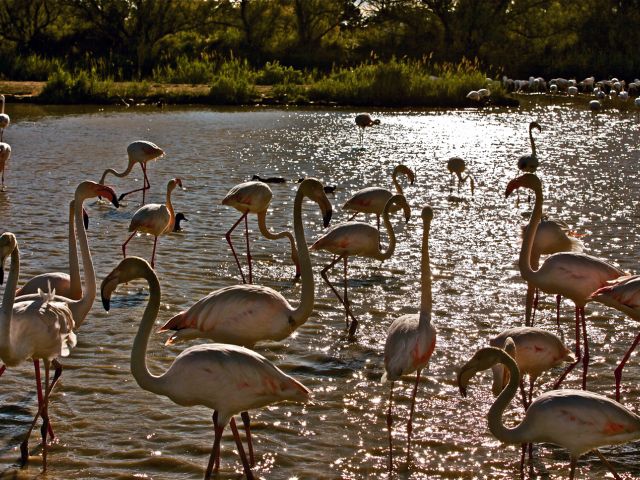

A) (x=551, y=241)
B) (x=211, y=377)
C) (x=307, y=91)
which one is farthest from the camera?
(x=307, y=91)

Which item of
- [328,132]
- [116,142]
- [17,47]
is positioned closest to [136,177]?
[116,142]

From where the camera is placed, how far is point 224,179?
14336 mm

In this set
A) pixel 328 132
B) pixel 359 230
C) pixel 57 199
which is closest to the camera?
pixel 359 230

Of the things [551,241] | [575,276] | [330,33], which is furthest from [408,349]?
[330,33]

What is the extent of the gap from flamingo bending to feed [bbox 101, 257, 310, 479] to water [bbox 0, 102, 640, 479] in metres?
0.51

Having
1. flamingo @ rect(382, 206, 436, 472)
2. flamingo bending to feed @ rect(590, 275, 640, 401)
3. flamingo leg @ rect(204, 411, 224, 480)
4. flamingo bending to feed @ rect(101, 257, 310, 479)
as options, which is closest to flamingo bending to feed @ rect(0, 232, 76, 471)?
flamingo bending to feed @ rect(101, 257, 310, 479)

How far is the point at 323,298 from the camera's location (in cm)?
825

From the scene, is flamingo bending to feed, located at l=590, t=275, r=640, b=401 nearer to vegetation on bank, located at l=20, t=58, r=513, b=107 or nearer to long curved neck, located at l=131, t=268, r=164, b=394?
long curved neck, located at l=131, t=268, r=164, b=394

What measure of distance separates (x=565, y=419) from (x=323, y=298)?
Result: 3.98 m

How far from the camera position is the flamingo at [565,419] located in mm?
4441

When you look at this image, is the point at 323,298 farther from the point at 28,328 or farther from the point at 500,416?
the point at 500,416

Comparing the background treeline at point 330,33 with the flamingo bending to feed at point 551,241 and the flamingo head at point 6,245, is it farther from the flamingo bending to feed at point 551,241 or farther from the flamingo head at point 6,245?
the flamingo head at point 6,245

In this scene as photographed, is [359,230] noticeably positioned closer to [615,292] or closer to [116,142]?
[615,292]

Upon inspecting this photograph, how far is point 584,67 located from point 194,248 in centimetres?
3336
